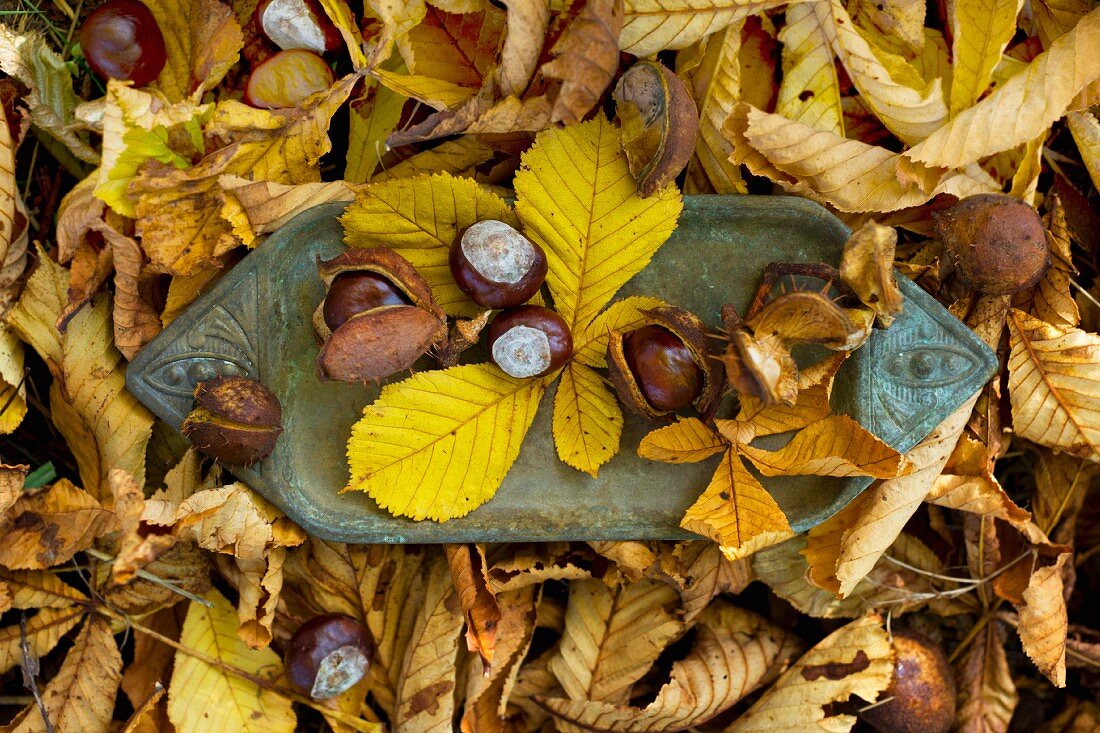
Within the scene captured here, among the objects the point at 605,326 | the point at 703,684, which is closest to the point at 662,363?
the point at 605,326

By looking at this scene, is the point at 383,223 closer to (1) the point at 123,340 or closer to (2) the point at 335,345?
(2) the point at 335,345

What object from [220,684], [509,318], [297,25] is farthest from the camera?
[220,684]

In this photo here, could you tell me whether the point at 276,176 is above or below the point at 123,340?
above

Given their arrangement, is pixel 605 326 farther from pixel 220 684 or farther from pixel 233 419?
pixel 220 684

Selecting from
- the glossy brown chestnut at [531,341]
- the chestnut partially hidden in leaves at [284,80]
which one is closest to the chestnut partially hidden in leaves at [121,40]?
the chestnut partially hidden in leaves at [284,80]

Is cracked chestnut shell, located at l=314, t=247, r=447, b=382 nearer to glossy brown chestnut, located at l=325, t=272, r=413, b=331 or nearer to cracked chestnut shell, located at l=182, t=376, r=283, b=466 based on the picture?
glossy brown chestnut, located at l=325, t=272, r=413, b=331

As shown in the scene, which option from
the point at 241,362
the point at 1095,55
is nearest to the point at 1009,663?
the point at 1095,55

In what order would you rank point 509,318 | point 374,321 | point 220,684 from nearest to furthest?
point 374,321
point 509,318
point 220,684
